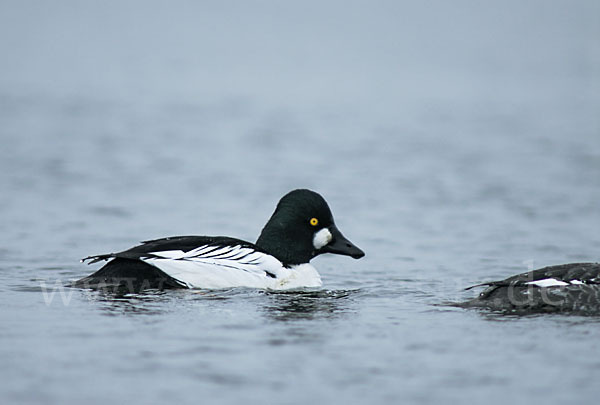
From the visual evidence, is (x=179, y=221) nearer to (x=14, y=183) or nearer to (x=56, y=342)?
(x=14, y=183)

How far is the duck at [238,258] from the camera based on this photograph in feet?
31.9

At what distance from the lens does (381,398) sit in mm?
6445

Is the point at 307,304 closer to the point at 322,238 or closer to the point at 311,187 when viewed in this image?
the point at 322,238

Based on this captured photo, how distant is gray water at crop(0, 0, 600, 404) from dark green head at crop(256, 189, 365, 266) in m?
0.46

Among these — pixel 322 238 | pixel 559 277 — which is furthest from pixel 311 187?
pixel 559 277

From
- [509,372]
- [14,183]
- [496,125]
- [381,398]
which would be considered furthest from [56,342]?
[496,125]

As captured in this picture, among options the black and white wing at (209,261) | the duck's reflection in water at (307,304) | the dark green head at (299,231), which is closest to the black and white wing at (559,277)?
A: the duck's reflection in water at (307,304)

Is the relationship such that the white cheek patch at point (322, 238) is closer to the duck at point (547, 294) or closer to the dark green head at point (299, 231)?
the dark green head at point (299, 231)

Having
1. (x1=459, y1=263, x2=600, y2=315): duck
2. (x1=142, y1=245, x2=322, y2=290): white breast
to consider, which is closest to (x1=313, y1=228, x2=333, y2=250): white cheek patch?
(x1=142, y1=245, x2=322, y2=290): white breast

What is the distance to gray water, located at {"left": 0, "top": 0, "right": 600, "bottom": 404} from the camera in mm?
7023

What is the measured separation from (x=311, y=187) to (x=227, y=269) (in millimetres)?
7743

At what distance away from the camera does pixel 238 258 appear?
10.2 meters

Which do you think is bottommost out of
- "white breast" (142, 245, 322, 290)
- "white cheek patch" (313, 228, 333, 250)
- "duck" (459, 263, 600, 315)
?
"duck" (459, 263, 600, 315)

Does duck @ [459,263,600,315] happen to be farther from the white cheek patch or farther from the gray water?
the white cheek patch
